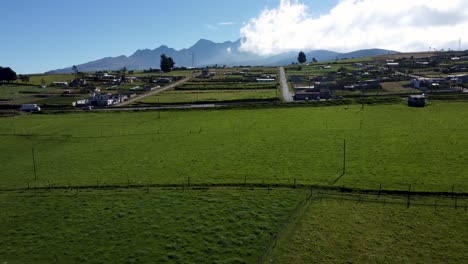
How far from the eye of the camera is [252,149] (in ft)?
164

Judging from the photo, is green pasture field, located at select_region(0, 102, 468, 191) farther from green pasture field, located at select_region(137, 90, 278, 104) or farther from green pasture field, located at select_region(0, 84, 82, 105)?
green pasture field, located at select_region(0, 84, 82, 105)

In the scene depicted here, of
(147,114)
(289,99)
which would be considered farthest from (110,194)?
(289,99)

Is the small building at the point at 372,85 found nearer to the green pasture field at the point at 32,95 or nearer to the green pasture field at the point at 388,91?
the green pasture field at the point at 388,91

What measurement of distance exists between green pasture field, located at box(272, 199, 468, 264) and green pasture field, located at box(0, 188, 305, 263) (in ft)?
7.52

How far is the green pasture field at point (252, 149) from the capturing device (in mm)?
38688

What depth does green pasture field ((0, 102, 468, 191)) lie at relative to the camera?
3869 cm

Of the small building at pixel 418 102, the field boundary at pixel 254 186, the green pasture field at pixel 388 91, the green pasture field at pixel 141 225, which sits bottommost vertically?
the green pasture field at pixel 141 225

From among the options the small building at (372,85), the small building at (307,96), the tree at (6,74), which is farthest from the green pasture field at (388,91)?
the tree at (6,74)

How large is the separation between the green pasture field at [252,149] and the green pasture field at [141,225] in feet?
12.7

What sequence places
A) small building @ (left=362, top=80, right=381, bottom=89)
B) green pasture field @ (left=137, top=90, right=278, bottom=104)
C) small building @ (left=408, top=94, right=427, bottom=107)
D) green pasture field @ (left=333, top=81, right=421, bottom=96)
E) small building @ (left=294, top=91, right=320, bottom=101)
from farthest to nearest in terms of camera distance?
1. small building @ (left=362, top=80, right=381, bottom=89)
2. green pasture field @ (left=137, top=90, right=278, bottom=104)
3. green pasture field @ (left=333, top=81, right=421, bottom=96)
4. small building @ (left=294, top=91, right=320, bottom=101)
5. small building @ (left=408, top=94, right=427, bottom=107)

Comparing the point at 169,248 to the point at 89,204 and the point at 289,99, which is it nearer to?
the point at 89,204

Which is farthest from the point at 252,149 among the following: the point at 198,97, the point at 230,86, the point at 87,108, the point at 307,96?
the point at 230,86

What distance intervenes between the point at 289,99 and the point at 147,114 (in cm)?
3861

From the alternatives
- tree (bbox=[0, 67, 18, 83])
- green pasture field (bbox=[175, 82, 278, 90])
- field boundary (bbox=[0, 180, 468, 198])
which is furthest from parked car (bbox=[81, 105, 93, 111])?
tree (bbox=[0, 67, 18, 83])
